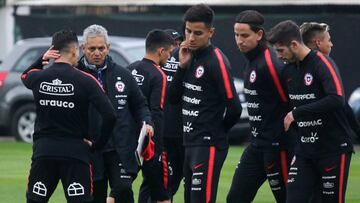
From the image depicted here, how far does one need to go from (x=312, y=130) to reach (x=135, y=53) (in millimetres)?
10986

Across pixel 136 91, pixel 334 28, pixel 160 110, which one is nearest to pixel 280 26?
pixel 136 91

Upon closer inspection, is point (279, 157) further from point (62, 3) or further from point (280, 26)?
point (62, 3)

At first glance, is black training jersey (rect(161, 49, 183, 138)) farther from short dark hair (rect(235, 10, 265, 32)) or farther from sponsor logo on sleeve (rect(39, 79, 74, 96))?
sponsor logo on sleeve (rect(39, 79, 74, 96))

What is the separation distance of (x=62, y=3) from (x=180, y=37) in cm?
1662

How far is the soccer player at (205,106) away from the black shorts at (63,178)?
3.60 feet

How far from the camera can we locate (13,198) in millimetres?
14297

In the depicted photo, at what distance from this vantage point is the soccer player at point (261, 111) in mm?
10656

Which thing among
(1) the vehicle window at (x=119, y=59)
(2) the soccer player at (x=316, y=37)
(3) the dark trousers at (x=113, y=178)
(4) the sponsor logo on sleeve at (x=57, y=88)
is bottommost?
(1) the vehicle window at (x=119, y=59)

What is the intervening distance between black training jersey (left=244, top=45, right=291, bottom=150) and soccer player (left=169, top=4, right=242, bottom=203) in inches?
11.9

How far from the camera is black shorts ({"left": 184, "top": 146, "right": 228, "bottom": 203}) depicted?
10391mm

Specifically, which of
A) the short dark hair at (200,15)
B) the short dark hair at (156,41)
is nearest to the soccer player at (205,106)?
the short dark hair at (200,15)

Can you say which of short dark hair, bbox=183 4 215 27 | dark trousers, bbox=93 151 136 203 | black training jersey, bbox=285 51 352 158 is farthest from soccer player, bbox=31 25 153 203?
black training jersey, bbox=285 51 352 158

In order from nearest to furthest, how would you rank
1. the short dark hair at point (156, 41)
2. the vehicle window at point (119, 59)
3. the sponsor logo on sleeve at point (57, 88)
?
the sponsor logo on sleeve at point (57, 88), the short dark hair at point (156, 41), the vehicle window at point (119, 59)

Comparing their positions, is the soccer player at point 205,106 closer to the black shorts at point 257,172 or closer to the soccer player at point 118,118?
the black shorts at point 257,172
